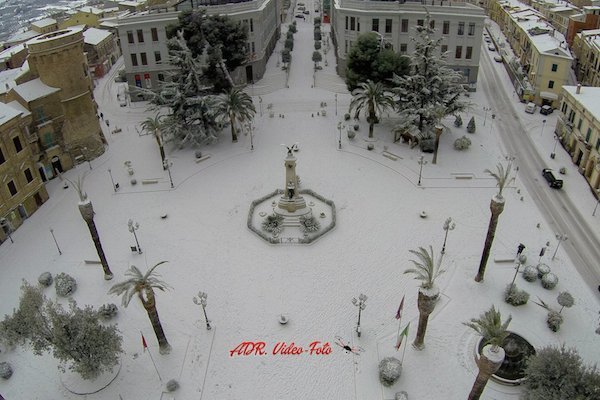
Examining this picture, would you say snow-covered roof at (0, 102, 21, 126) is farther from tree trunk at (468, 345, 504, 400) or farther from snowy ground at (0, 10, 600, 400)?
tree trunk at (468, 345, 504, 400)

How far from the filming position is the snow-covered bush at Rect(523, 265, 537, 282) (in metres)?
36.8

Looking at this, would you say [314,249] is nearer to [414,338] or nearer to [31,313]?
[414,338]

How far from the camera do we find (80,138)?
5588 cm

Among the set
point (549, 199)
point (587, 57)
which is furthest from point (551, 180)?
point (587, 57)

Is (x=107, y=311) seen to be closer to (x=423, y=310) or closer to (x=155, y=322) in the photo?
(x=155, y=322)

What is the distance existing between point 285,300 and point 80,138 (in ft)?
119

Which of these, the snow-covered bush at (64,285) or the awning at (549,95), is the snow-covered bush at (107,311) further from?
the awning at (549,95)

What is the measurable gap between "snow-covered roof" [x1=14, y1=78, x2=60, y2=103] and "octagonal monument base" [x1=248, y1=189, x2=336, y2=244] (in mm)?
26739

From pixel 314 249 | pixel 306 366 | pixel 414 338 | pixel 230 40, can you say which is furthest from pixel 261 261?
pixel 230 40

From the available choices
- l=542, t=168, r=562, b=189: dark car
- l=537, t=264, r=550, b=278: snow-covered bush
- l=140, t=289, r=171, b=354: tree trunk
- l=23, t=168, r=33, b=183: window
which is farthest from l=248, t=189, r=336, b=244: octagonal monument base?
l=542, t=168, r=562, b=189: dark car

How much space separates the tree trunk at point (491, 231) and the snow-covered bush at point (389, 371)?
454 inches

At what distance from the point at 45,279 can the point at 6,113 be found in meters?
17.9

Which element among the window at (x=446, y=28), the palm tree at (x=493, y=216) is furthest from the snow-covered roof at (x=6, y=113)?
the window at (x=446, y=28)

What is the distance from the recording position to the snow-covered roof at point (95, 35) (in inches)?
3487
